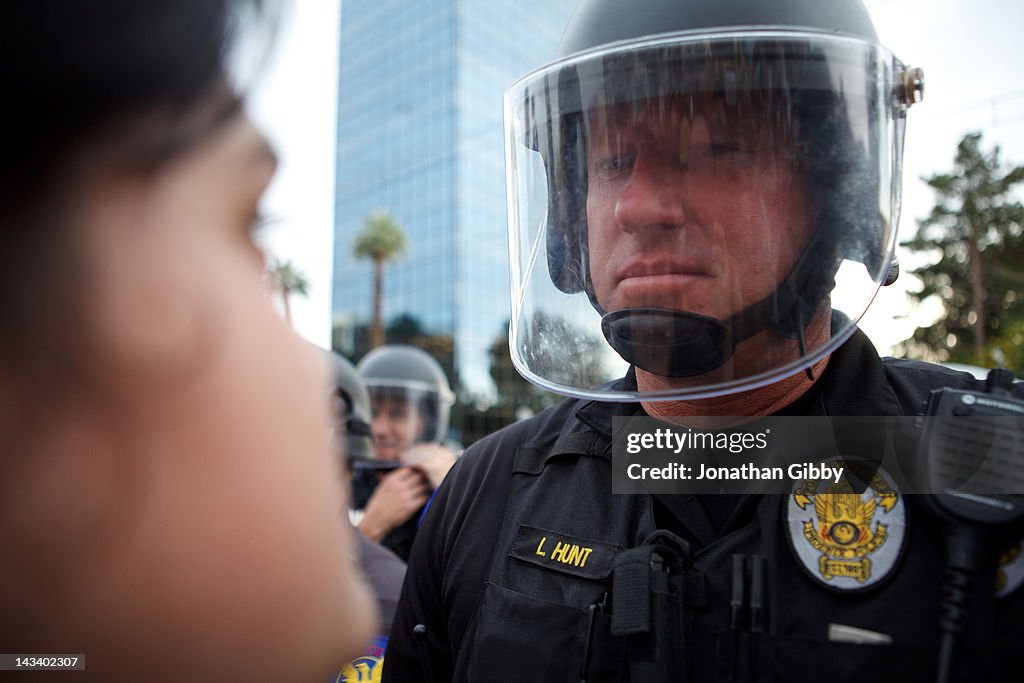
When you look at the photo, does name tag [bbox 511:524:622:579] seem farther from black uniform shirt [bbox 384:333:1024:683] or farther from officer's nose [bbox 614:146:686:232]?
officer's nose [bbox 614:146:686:232]

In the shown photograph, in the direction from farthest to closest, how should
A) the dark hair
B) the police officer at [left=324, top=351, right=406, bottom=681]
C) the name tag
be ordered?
the police officer at [left=324, top=351, right=406, bottom=681] → the name tag → the dark hair

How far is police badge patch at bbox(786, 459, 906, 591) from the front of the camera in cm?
104

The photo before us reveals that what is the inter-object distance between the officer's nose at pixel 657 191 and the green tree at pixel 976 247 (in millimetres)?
20296

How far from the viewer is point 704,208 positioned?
1.26 meters

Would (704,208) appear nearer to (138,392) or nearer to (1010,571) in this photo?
(1010,571)

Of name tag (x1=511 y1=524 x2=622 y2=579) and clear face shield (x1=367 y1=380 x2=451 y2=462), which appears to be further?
clear face shield (x1=367 y1=380 x2=451 y2=462)

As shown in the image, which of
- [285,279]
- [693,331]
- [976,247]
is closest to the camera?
[285,279]

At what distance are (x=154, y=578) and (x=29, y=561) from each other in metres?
0.09

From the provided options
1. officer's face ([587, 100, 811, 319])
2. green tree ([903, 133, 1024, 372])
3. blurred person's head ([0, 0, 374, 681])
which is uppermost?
green tree ([903, 133, 1024, 372])

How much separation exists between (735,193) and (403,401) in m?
3.87

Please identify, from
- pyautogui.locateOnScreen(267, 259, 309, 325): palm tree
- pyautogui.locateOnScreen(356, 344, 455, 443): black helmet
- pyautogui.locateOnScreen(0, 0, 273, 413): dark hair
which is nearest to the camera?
pyautogui.locateOnScreen(0, 0, 273, 413): dark hair

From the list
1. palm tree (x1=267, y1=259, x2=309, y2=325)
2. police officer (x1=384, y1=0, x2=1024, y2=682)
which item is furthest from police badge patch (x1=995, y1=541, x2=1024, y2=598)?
palm tree (x1=267, y1=259, x2=309, y2=325)

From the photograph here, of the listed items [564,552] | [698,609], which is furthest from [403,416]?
[698,609]

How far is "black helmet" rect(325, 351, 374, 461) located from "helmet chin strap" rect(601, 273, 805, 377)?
2.59 metres
